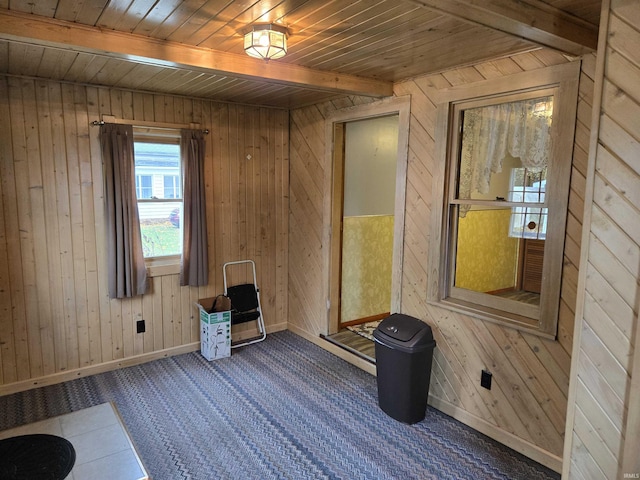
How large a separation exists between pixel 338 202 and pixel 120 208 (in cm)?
192

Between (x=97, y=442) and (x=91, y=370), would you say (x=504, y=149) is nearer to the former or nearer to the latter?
(x=97, y=442)

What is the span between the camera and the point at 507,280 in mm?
3074

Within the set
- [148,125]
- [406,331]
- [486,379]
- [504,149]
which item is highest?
[148,125]

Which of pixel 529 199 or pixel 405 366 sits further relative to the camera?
pixel 405 366

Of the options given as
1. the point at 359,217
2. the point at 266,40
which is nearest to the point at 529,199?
the point at 266,40

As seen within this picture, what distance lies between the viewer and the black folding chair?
4309 mm

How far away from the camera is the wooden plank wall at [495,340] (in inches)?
93.7

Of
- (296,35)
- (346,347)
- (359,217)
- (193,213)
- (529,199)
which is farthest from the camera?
(359,217)

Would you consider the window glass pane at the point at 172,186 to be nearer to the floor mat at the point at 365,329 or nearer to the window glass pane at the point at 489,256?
the floor mat at the point at 365,329

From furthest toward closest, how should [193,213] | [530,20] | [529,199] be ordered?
[193,213] → [529,199] → [530,20]

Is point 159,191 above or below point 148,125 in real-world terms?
below

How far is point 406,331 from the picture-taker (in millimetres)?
2934

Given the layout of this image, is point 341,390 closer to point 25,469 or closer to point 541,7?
point 25,469

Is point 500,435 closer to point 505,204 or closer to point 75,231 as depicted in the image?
point 505,204
